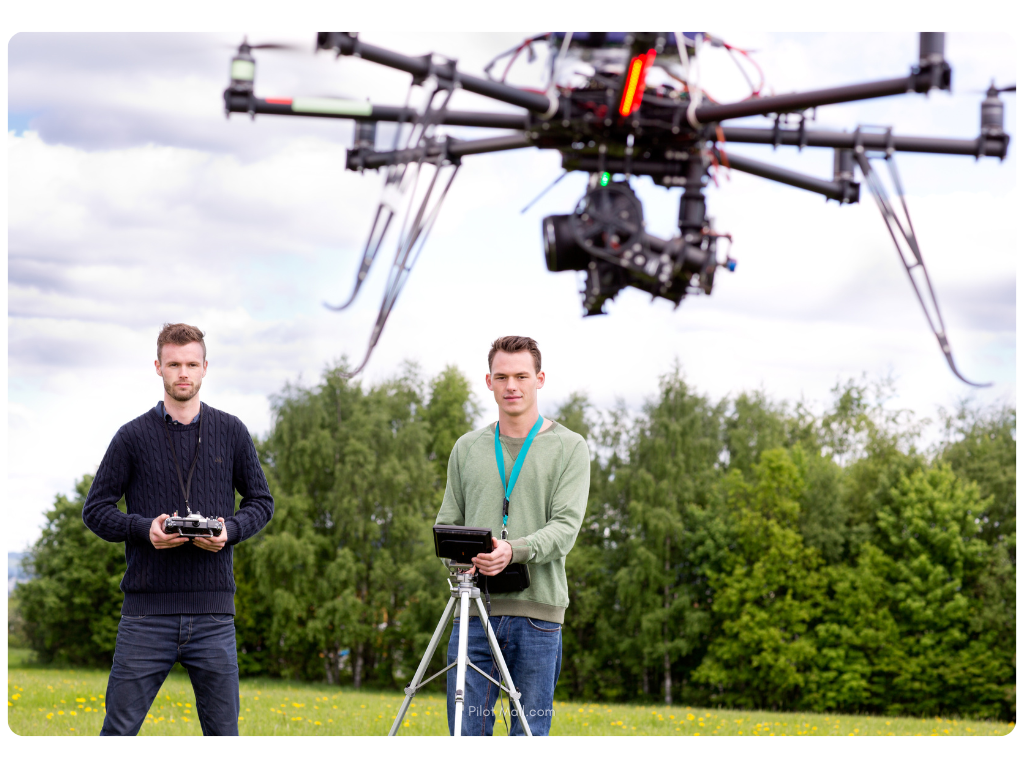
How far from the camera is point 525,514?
365cm

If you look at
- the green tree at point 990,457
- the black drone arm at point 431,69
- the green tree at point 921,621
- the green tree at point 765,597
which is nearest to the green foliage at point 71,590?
the green tree at point 765,597

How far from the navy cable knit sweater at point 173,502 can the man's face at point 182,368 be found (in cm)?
12

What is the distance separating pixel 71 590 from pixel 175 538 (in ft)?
94.9

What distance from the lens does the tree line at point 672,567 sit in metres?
25.8

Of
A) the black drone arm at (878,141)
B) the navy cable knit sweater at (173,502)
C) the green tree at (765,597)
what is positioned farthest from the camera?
the green tree at (765,597)

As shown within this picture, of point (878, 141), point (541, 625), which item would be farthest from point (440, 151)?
point (541, 625)

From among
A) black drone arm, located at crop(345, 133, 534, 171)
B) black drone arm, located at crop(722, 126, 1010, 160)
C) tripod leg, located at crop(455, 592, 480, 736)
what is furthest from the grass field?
black drone arm, located at crop(722, 126, 1010, 160)

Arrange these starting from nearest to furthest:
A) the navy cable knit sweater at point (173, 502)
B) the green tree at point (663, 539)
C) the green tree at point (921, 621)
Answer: the navy cable knit sweater at point (173, 502) < the green tree at point (921, 621) < the green tree at point (663, 539)

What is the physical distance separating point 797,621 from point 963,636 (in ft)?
13.6

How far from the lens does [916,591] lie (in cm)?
2572

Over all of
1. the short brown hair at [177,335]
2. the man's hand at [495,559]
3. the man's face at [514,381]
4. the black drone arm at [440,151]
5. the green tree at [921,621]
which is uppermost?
the black drone arm at [440,151]

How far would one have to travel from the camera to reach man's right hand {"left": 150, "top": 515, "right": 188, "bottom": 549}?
3.34 meters

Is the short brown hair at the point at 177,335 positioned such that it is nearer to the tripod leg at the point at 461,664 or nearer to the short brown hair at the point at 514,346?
the short brown hair at the point at 514,346

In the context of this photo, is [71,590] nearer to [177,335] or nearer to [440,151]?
[177,335]
